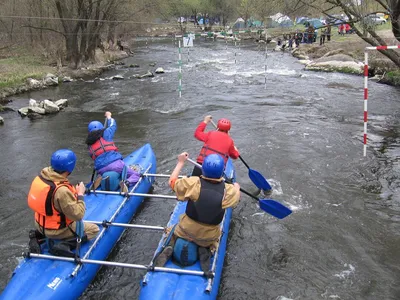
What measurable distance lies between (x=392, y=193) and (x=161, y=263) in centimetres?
419

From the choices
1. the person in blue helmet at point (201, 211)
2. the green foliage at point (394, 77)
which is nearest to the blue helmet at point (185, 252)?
the person in blue helmet at point (201, 211)

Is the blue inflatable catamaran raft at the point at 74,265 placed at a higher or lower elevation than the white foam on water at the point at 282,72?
lower

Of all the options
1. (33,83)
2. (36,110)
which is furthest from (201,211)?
(33,83)

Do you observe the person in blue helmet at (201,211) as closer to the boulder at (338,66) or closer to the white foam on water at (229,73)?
the white foam on water at (229,73)

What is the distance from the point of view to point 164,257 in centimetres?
349

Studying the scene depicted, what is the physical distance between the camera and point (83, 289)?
3.68 m

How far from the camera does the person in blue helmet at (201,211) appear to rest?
3301mm

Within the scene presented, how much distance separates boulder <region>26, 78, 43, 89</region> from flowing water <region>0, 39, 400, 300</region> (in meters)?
0.58

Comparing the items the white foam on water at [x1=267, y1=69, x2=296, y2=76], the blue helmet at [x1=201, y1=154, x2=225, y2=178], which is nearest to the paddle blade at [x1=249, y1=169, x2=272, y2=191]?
the blue helmet at [x1=201, y1=154, x2=225, y2=178]

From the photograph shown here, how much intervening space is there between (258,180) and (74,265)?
312 cm

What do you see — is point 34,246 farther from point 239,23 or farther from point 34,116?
point 239,23

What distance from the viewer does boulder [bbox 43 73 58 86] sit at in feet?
49.4

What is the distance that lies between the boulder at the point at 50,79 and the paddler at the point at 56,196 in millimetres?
12717

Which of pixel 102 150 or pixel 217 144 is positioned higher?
pixel 217 144
